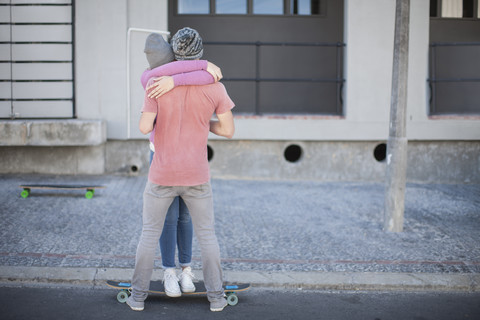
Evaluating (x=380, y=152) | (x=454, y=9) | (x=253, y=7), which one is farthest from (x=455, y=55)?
(x=253, y=7)

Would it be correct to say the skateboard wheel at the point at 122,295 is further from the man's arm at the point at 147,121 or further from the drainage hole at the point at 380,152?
the drainage hole at the point at 380,152

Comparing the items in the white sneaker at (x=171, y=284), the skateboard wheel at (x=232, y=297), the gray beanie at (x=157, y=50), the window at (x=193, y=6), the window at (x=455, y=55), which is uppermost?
the window at (x=193, y=6)


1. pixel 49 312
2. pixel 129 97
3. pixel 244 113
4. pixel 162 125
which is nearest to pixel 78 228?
pixel 49 312

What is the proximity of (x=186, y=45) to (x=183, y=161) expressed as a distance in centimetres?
85

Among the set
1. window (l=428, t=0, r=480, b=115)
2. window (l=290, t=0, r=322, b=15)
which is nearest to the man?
window (l=290, t=0, r=322, b=15)

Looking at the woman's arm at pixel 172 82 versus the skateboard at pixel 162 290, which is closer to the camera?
the woman's arm at pixel 172 82

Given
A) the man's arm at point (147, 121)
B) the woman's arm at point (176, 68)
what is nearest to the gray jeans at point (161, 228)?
the man's arm at point (147, 121)

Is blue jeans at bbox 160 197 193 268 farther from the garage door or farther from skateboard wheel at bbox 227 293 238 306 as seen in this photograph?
the garage door

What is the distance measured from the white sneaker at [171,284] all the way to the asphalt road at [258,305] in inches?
3.1

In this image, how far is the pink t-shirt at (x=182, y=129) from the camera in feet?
13.5

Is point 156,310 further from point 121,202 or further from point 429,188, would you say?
point 429,188

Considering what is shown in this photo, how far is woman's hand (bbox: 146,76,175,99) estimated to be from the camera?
4008 mm

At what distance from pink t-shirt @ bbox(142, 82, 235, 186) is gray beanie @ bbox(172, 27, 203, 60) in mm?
254

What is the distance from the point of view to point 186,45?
410 centimetres
